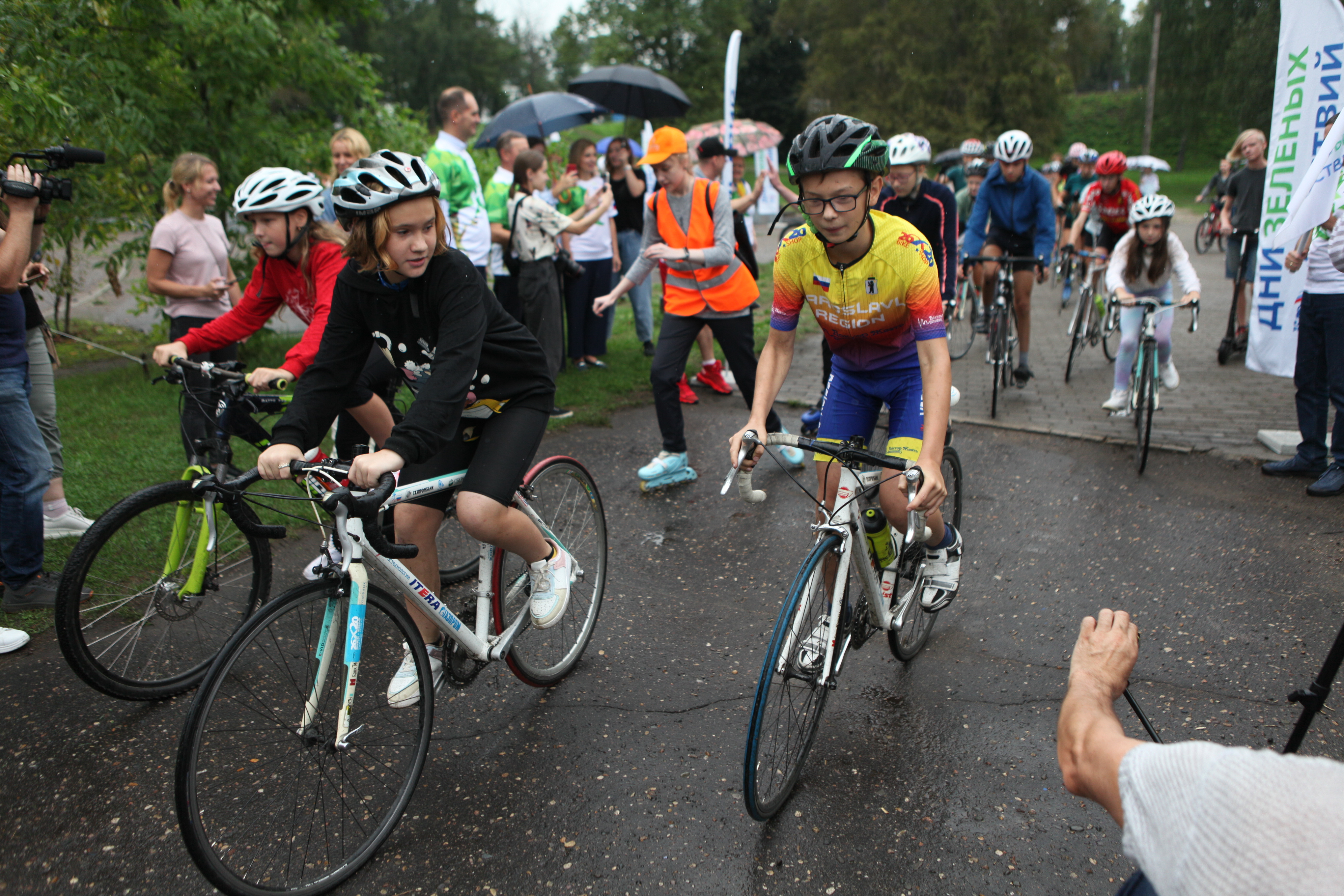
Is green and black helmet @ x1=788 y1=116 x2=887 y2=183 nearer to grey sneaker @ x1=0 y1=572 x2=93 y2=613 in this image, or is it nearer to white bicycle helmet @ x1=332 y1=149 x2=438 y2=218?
white bicycle helmet @ x1=332 y1=149 x2=438 y2=218

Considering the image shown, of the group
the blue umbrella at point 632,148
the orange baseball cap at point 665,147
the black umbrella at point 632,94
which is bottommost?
the orange baseball cap at point 665,147

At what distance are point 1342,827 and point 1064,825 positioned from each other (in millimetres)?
1990

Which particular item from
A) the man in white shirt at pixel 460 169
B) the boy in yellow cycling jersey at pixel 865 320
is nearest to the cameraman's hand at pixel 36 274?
the man in white shirt at pixel 460 169

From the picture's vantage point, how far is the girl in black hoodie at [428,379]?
9.23 feet

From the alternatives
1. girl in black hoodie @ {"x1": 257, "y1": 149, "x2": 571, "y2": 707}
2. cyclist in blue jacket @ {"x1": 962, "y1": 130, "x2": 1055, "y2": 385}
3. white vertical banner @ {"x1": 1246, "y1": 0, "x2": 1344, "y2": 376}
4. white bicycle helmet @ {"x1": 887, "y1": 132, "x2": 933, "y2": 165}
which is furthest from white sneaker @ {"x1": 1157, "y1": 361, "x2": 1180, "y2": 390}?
girl in black hoodie @ {"x1": 257, "y1": 149, "x2": 571, "y2": 707}

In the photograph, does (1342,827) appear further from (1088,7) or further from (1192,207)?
(1088,7)

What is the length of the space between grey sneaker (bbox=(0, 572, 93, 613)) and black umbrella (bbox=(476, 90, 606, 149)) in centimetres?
826

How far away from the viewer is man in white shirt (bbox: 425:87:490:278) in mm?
7289

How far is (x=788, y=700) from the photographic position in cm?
298

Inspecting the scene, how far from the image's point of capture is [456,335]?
9.62 feet

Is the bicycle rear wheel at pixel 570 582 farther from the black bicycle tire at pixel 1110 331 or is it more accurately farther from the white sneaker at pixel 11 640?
the black bicycle tire at pixel 1110 331

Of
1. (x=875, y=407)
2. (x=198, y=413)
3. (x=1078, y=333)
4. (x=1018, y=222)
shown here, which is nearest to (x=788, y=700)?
(x=875, y=407)

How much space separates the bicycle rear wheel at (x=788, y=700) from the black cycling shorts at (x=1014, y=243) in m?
6.43

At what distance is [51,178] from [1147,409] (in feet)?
21.2
